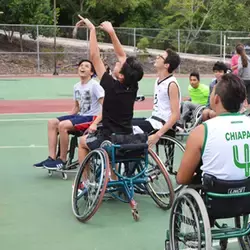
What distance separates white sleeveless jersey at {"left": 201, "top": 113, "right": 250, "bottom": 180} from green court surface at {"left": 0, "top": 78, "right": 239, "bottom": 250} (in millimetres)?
1135

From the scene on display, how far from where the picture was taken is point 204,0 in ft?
126

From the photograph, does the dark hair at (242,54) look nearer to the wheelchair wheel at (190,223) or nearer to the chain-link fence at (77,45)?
the wheelchair wheel at (190,223)

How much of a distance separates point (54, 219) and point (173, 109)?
5.45ft

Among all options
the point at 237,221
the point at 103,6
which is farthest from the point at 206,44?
the point at 237,221

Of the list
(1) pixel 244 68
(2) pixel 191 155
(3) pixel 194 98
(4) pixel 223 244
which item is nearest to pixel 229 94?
(2) pixel 191 155

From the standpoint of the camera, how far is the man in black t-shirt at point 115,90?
4.77 metres

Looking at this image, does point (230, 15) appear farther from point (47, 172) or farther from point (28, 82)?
point (47, 172)

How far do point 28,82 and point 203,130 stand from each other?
17007 mm

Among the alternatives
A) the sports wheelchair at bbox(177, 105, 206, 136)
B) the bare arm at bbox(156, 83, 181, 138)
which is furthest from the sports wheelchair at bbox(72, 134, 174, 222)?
the sports wheelchair at bbox(177, 105, 206, 136)

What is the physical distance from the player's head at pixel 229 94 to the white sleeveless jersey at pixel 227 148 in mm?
59

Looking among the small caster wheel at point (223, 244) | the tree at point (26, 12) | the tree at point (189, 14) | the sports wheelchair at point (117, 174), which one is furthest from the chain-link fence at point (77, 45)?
the small caster wheel at point (223, 244)

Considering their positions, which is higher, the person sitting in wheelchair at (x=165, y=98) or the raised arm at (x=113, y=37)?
the raised arm at (x=113, y=37)

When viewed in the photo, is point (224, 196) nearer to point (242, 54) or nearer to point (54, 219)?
point (54, 219)

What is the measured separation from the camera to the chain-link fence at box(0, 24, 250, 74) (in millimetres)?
25108
